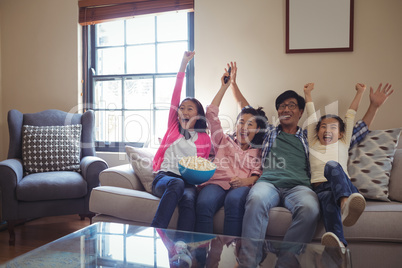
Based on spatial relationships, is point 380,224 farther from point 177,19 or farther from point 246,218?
point 177,19

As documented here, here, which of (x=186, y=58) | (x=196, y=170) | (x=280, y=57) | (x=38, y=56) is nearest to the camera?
(x=196, y=170)

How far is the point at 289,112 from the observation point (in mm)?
2129

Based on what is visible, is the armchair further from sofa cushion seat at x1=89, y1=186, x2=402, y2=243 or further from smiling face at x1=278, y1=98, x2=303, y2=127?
smiling face at x1=278, y1=98, x2=303, y2=127

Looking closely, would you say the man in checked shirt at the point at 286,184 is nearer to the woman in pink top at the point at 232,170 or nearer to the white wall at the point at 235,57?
the woman in pink top at the point at 232,170

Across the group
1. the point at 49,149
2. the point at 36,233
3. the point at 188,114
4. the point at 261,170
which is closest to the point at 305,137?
the point at 261,170

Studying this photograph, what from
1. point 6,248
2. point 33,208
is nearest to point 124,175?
point 33,208

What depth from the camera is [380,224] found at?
1607 mm

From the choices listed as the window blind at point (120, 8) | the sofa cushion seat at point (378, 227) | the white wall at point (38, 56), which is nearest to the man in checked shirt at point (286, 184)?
the sofa cushion seat at point (378, 227)

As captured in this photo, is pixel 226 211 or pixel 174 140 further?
pixel 174 140

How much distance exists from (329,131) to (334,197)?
51cm

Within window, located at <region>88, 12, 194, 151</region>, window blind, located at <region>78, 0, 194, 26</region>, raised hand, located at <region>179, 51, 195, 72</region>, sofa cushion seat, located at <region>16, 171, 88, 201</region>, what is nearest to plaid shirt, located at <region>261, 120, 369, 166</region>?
raised hand, located at <region>179, 51, 195, 72</region>

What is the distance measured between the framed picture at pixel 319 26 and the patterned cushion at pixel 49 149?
81.3 inches

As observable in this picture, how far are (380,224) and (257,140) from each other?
90 cm

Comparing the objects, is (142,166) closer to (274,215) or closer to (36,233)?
(274,215)
